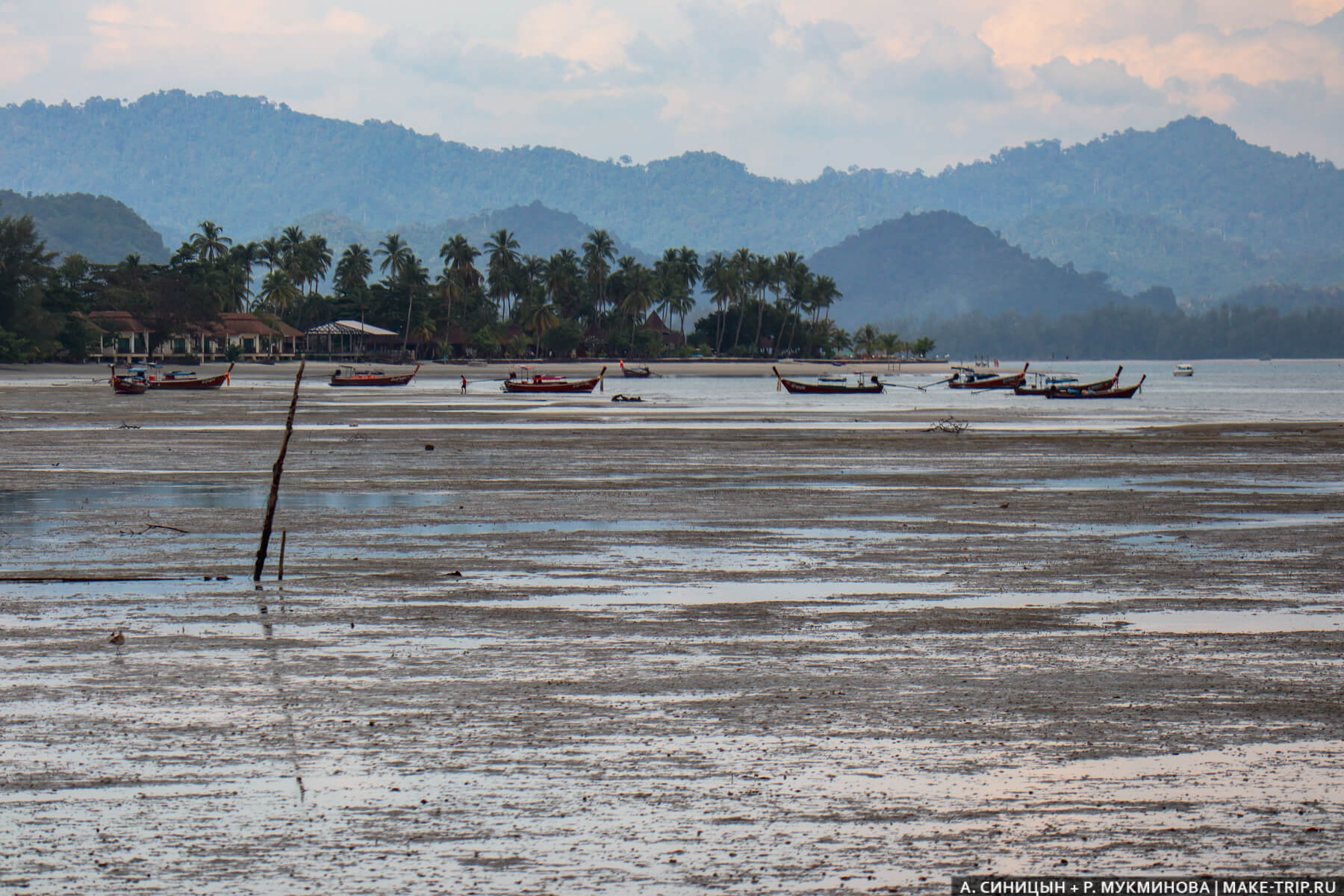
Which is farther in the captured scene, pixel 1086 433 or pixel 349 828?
pixel 1086 433

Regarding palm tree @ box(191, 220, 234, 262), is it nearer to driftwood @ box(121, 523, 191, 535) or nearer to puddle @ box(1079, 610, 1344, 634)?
driftwood @ box(121, 523, 191, 535)

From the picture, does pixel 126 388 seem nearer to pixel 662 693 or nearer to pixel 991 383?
pixel 991 383

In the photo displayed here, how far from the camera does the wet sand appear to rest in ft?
23.4

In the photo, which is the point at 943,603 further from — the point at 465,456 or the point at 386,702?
the point at 465,456

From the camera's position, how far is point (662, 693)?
10602 millimetres

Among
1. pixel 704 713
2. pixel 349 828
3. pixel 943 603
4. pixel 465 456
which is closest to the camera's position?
pixel 349 828

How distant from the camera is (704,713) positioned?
9938 mm

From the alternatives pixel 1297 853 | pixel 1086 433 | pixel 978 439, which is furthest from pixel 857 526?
pixel 1086 433

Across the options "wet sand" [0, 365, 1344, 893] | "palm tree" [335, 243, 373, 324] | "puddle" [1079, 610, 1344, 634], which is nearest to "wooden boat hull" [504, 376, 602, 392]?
"wet sand" [0, 365, 1344, 893]

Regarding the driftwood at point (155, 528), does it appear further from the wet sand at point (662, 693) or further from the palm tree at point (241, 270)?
the palm tree at point (241, 270)

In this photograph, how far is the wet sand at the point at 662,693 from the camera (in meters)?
7.12

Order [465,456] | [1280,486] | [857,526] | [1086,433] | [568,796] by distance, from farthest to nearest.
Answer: [1086,433]
[465,456]
[1280,486]
[857,526]
[568,796]

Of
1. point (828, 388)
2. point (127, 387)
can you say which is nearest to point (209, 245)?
point (127, 387)

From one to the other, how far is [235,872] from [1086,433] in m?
45.9
